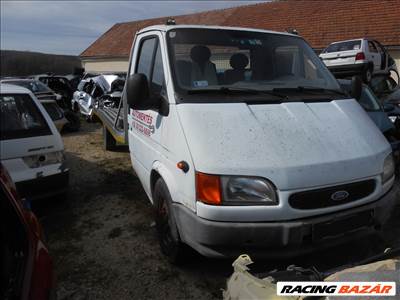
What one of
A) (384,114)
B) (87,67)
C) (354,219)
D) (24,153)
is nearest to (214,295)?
(354,219)

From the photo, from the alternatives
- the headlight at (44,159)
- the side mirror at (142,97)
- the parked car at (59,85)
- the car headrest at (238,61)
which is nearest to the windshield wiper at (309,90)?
the car headrest at (238,61)

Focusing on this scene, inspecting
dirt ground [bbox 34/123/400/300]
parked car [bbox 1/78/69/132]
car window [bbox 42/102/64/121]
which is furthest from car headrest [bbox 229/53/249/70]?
car window [bbox 42/102/64/121]

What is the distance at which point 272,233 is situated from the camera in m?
2.87

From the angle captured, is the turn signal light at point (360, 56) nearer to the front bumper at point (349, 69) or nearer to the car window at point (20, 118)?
the front bumper at point (349, 69)

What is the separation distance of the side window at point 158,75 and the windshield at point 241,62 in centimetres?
19

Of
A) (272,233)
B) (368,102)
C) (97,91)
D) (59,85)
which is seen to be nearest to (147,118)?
(272,233)

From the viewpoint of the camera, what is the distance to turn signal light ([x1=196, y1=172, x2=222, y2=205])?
2.88 metres

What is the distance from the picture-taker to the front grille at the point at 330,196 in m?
2.91

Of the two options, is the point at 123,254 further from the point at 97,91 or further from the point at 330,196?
the point at 97,91

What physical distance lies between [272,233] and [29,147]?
3.02 meters

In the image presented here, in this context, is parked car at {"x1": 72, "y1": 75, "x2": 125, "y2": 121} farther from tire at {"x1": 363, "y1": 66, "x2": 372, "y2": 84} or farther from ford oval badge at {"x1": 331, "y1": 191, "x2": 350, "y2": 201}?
ford oval badge at {"x1": 331, "y1": 191, "x2": 350, "y2": 201}

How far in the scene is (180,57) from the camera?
12.4 feet

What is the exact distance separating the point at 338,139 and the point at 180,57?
1.62 meters

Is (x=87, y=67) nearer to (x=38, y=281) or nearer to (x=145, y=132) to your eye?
(x=145, y=132)
